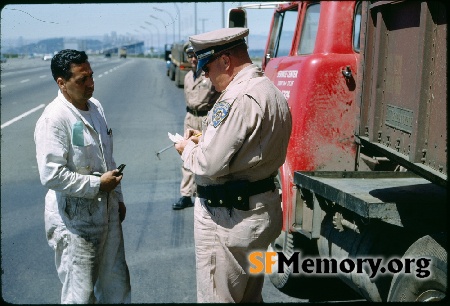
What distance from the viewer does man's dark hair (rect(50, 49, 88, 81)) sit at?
318 cm

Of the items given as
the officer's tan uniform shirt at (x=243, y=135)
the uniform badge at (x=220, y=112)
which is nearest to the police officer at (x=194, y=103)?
the officer's tan uniform shirt at (x=243, y=135)

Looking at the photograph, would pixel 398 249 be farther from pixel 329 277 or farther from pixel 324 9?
pixel 324 9

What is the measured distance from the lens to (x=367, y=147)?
3.68 metres

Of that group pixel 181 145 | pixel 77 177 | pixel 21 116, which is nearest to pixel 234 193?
pixel 181 145

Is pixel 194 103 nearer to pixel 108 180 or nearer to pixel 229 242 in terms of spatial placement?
pixel 108 180

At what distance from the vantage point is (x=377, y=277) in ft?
11.5

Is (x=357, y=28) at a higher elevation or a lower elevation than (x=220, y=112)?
higher

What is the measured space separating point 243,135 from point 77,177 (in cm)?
98

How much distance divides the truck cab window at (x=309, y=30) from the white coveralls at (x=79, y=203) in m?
2.02

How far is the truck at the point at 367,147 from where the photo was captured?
2.73m

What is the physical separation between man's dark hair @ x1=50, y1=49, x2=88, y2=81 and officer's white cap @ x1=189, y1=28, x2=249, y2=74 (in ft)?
2.19

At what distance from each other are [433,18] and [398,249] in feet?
4.49

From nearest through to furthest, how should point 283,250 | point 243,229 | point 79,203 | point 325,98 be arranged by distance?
point 243,229
point 79,203
point 325,98
point 283,250

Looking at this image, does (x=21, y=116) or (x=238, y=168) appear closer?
(x=238, y=168)
